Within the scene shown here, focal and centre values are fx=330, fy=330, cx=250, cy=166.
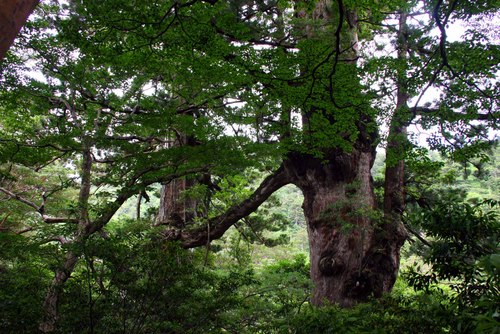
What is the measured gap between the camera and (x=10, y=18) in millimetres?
1660

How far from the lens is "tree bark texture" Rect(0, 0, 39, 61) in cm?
162

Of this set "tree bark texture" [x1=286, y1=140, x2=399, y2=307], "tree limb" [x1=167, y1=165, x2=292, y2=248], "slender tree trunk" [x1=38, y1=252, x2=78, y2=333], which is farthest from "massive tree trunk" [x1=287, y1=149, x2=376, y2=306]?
"slender tree trunk" [x1=38, y1=252, x2=78, y2=333]

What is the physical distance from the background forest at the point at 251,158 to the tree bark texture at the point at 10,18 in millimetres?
1614

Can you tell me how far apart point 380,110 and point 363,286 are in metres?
3.10

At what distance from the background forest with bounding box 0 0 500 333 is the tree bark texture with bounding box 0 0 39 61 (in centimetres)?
161

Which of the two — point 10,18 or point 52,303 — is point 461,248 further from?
point 52,303

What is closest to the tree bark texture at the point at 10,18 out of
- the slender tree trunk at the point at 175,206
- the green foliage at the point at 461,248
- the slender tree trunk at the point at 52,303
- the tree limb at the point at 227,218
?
the green foliage at the point at 461,248

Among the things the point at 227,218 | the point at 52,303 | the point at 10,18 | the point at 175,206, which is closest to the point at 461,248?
the point at 10,18

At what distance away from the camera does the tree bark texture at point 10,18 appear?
1625 mm

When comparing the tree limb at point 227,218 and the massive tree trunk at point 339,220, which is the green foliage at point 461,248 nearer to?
the massive tree trunk at point 339,220

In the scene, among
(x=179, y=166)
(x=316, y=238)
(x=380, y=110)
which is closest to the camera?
(x=380, y=110)

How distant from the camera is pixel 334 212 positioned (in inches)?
243

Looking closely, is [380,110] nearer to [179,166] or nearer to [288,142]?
[288,142]

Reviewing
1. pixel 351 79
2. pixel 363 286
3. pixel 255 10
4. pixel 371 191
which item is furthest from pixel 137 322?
pixel 255 10
